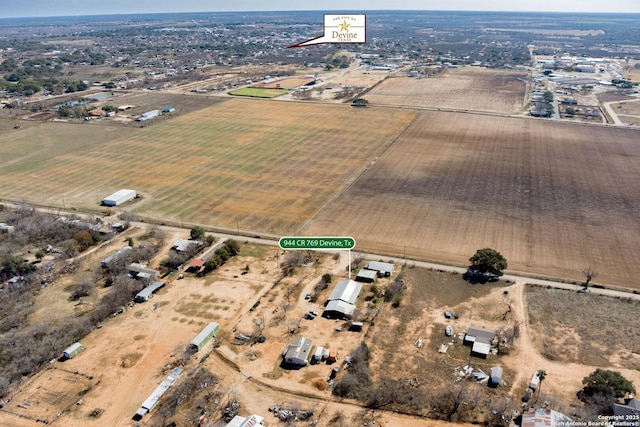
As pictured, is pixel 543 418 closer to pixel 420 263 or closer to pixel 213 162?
pixel 420 263

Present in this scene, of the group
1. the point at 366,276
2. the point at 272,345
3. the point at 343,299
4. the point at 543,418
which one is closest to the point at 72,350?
the point at 272,345

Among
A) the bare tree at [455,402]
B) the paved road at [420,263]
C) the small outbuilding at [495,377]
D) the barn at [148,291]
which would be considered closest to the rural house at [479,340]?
the small outbuilding at [495,377]

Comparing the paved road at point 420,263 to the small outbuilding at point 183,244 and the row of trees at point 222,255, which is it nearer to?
the row of trees at point 222,255

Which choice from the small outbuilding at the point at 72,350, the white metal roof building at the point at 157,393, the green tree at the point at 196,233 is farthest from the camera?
the green tree at the point at 196,233

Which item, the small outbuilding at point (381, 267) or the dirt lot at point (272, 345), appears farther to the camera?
the small outbuilding at point (381, 267)

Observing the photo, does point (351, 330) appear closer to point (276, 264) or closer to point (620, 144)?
point (276, 264)

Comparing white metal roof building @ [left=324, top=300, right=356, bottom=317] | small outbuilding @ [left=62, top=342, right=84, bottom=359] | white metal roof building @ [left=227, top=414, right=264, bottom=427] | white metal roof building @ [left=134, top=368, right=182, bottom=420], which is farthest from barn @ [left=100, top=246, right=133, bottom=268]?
white metal roof building @ [left=227, top=414, right=264, bottom=427]
